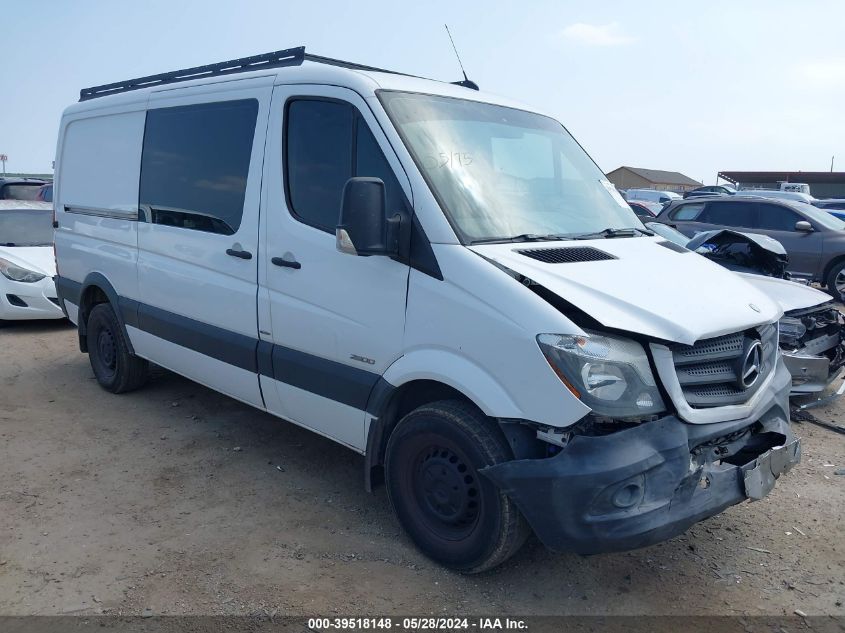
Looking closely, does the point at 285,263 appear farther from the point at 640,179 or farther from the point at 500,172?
the point at 640,179

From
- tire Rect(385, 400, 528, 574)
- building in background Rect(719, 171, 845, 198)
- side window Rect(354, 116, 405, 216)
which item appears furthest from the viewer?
building in background Rect(719, 171, 845, 198)

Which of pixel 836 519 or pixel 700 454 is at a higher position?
pixel 700 454

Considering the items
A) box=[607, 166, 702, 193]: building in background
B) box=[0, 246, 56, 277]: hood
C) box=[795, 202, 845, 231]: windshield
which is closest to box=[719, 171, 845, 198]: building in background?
box=[607, 166, 702, 193]: building in background

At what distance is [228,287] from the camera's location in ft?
14.9

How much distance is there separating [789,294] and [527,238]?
3545 mm

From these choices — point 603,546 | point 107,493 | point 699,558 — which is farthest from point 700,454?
point 107,493

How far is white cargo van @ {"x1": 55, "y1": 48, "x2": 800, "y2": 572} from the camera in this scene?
2988 millimetres

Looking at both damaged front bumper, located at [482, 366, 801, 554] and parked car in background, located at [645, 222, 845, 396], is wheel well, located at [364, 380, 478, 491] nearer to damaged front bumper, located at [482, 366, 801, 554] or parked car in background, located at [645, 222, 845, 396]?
damaged front bumper, located at [482, 366, 801, 554]

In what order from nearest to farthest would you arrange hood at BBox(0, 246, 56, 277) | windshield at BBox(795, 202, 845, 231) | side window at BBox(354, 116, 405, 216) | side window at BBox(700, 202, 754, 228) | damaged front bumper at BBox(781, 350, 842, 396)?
side window at BBox(354, 116, 405, 216) → damaged front bumper at BBox(781, 350, 842, 396) → hood at BBox(0, 246, 56, 277) → windshield at BBox(795, 202, 845, 231) → side window at BBox(700, 202, 754, 228)

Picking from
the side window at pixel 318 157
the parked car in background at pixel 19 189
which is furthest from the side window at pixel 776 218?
the parked car in background at pixel 19 189

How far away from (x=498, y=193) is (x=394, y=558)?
6.37 feet

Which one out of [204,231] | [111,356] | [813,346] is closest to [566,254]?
[204,231]

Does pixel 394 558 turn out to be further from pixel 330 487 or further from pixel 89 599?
pixel 89 599

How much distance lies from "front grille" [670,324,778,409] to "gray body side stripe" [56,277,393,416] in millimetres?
1382
